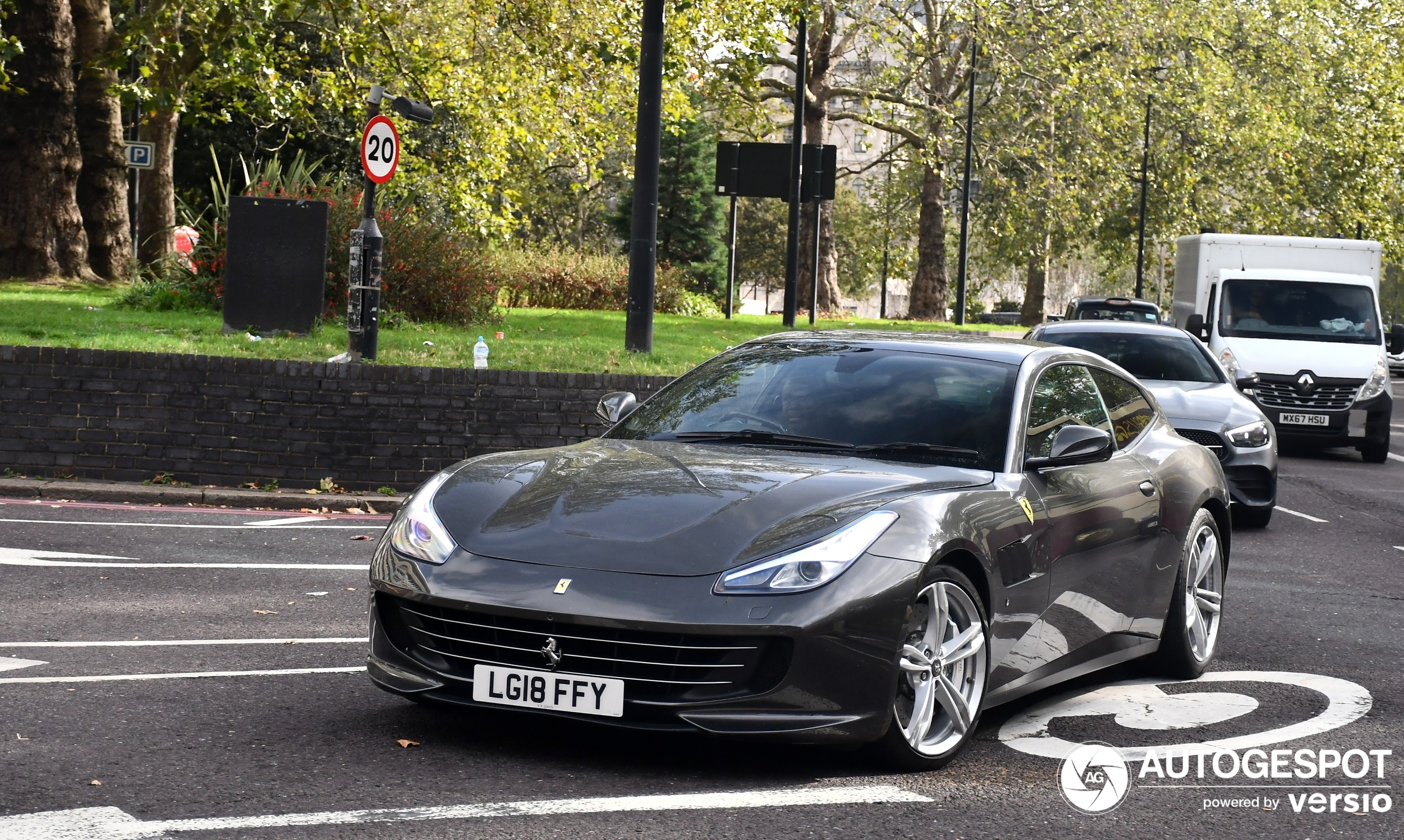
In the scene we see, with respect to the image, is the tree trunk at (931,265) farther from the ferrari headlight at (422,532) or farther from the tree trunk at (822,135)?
the ferrari headlight at (422,532)

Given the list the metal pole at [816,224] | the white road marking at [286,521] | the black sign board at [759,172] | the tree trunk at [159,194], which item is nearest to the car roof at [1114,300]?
the metal pole at [816,224]

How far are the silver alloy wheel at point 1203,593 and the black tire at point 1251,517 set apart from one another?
5.37 m

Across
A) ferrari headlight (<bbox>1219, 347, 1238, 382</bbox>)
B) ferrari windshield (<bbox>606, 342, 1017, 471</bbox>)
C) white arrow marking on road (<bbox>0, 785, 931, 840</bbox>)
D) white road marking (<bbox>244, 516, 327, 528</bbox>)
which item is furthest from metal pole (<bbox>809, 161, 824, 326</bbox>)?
white arrow marking on road (<bbox>0, 785, 931, 840</bbox>)

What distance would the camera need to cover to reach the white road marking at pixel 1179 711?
5680mm

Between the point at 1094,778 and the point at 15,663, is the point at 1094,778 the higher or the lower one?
the higher one

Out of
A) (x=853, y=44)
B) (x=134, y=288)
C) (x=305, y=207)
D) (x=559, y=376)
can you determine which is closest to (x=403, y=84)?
(x=134, y=288)

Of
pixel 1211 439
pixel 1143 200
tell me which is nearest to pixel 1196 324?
pixel 1211 439

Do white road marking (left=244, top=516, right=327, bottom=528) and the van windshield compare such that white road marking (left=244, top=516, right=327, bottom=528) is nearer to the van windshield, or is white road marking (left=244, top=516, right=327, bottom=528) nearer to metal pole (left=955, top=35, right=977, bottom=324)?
the van windshield

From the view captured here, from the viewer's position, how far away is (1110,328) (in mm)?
14305

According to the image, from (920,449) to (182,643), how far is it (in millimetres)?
3322

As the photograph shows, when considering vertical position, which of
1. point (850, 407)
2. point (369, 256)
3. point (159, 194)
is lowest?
point (850, 407)

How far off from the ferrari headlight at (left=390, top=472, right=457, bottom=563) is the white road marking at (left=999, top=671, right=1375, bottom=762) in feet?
6.87

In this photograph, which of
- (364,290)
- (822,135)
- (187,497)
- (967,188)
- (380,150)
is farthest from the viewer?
(967,188)

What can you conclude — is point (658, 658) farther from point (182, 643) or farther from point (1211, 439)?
point (1211, 439)
